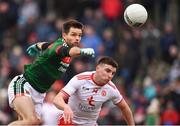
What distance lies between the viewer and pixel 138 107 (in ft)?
60.2

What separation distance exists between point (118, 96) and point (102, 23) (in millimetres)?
8462

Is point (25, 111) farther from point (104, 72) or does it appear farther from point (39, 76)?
point (104, 72)

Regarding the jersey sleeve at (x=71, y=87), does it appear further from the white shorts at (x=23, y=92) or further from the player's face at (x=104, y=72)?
the white shorts at (x=23, y=92)

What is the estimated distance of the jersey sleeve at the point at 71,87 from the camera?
12.9m

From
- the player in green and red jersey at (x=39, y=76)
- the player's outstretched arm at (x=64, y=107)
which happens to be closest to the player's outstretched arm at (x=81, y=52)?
the player in green and red jersey at (x=39, y=76)

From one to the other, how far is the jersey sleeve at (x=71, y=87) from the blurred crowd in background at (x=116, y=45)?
12.2 feet

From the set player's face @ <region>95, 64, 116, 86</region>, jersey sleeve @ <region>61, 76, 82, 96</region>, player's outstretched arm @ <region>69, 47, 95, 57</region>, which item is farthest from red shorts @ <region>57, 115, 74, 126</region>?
player's outstretched arm @ <region>69, 47, 95, 57</region>

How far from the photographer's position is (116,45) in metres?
20.9

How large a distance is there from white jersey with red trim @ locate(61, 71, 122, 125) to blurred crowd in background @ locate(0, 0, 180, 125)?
3.32 meters

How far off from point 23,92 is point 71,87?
777 millimetres

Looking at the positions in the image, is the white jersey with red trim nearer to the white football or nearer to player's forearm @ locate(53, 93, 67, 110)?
player's forearm @ locate(53, 93, 67, 110)

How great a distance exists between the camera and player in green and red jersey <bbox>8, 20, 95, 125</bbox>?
12.6 meters

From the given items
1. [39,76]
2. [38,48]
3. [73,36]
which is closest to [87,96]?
[39,76]

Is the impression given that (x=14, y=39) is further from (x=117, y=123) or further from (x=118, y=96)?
(x=118, y=96)
